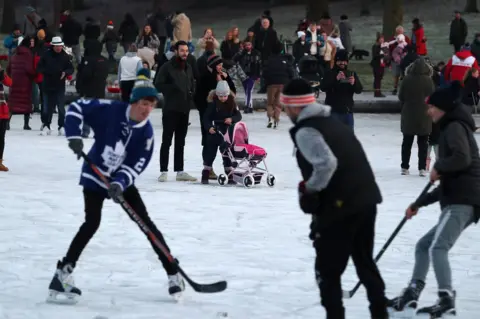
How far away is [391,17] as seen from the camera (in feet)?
106

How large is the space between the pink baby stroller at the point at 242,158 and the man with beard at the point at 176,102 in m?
0.53

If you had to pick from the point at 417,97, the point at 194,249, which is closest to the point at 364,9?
the point at 417,97

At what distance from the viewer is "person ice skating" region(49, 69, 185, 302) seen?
7582 mm

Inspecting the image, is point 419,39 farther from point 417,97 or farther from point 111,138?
point 111,138

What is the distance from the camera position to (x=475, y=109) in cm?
2248

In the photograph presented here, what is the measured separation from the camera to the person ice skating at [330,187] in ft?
20.5

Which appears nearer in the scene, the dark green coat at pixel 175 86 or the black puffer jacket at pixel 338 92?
the dark green coat at pixel 175 86

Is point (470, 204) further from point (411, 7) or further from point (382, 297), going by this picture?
point (411, 7)

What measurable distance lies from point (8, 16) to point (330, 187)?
3715 centimetres

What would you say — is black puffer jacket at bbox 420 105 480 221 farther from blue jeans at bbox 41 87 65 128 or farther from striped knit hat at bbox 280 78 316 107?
blue jeans at bbox 41 87 65 128

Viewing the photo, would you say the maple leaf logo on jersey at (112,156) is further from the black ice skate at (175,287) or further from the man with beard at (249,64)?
the man with beard at (249,64)

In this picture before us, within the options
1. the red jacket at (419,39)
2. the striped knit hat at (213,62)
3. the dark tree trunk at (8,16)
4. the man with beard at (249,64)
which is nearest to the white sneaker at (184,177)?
the striped knit hat at (213,62)

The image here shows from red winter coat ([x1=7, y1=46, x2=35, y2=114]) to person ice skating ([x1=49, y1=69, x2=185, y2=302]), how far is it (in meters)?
12.2

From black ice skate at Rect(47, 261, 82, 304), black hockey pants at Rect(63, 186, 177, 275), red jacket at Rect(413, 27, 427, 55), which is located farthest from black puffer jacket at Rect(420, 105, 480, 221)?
red jacket at Rect(413, 27, 427, 55)
